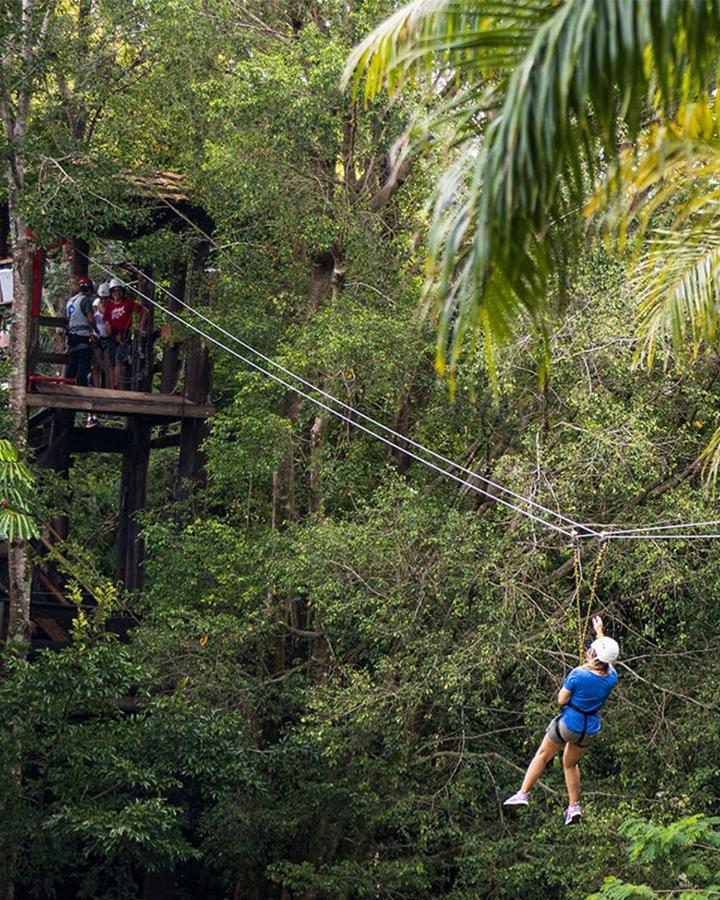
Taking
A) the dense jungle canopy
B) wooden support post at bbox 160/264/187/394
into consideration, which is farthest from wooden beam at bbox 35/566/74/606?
wooden support post at bbox 160/264/187/394

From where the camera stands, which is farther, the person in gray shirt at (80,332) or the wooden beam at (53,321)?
the wooden beam at (53,321)

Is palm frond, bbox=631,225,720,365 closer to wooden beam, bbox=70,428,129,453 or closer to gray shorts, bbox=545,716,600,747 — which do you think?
gray shorts, bbox=545,716,600,747

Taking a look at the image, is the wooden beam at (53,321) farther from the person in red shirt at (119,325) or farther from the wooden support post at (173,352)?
the wooden support post at (173,352)

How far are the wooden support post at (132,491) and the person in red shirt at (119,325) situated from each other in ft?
2.72

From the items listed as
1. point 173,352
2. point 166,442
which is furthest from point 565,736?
point 166,442

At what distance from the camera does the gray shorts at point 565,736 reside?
323 inches

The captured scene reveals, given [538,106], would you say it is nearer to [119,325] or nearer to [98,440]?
[119,325]

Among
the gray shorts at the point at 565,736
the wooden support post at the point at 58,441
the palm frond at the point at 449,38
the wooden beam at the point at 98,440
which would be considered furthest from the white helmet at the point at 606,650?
the wooden beam at the point at 98,440

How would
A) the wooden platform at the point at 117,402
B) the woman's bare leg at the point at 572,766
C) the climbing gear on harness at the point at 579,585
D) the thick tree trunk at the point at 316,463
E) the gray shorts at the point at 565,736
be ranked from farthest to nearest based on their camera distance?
the wooden platform at the point at 117,402 < the thick tree trunk at the point at 316,463 < the climbing gear on harness at the point at 579,585 < the woman's bare leg at the point at 572,766 < the gray shorts at the point at 565,736

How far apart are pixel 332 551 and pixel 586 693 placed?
589cm

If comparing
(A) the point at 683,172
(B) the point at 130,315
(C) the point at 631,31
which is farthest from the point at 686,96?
(B) the point at 130,315

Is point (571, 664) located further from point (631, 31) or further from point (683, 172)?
point (631, 31)

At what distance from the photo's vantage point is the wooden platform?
1619 cm

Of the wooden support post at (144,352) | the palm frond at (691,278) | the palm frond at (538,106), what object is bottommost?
the wooden support post at (144,352)
